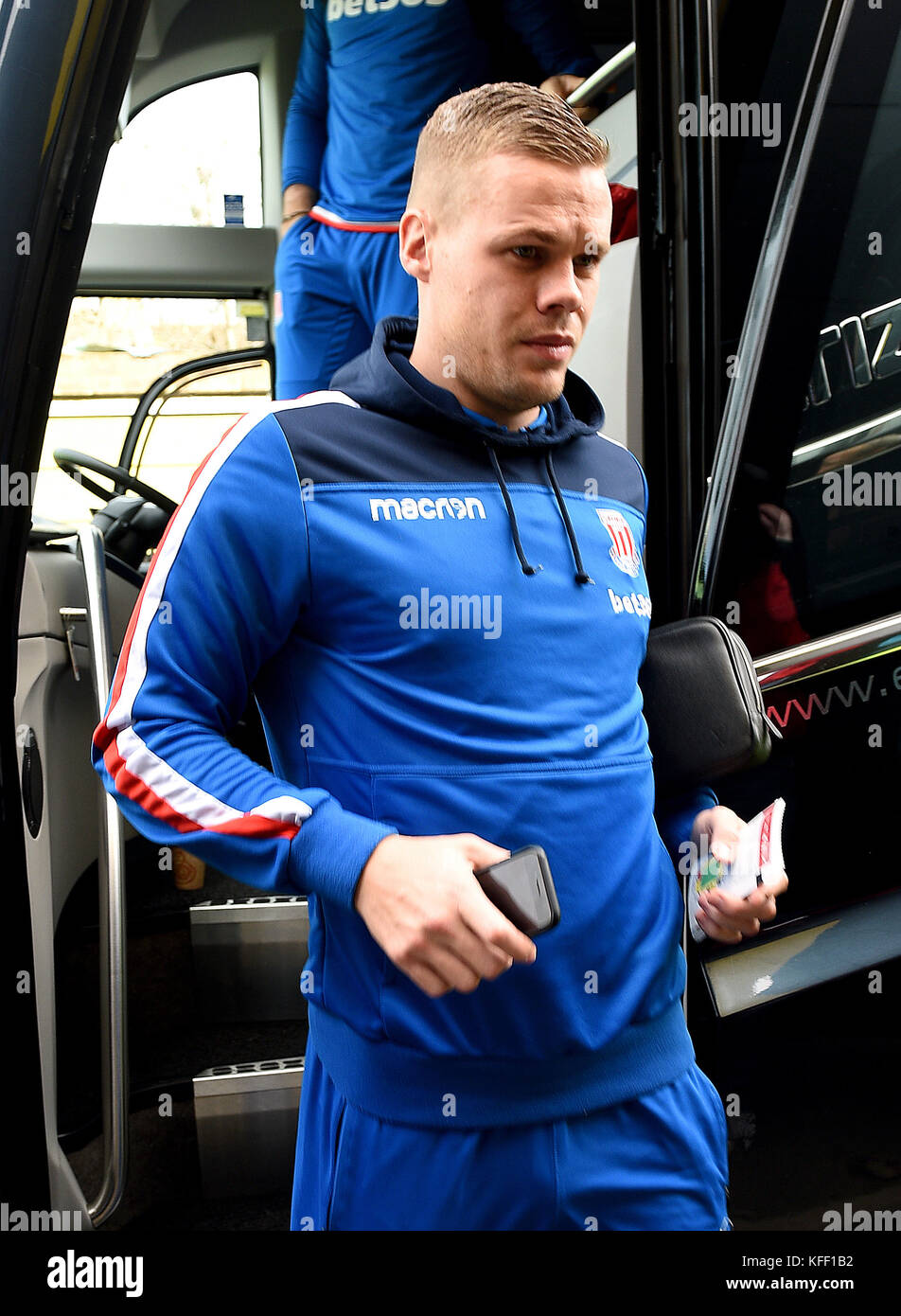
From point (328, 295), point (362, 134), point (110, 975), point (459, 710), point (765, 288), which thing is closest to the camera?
point (459, 710)

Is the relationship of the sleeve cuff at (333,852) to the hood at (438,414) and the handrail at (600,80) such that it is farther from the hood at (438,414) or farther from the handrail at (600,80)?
the handrail at (600,80)

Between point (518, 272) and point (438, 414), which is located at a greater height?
point (518, 272)

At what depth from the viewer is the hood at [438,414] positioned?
0.96 meters

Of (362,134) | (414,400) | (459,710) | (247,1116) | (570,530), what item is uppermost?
(362,134)

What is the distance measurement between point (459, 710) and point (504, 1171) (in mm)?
376

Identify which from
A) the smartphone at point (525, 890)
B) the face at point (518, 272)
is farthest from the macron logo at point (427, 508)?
the smartphone at point (525, 890)

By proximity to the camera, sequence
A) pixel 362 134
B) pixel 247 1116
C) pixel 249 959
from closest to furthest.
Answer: pixel 247 1116 < pixel 249 959 < pixel 362 134

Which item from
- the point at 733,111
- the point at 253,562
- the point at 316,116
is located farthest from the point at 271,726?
the point at 316,116

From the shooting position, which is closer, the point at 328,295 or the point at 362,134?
the point at 362,134

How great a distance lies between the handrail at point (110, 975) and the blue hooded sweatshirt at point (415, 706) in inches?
23.6

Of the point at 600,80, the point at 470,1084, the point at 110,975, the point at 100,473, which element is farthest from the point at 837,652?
the point at 100,473

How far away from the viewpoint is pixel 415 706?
35.5 inches

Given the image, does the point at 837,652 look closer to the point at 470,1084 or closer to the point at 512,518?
the point at 512,518

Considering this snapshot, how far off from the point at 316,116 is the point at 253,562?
5.14 ft
